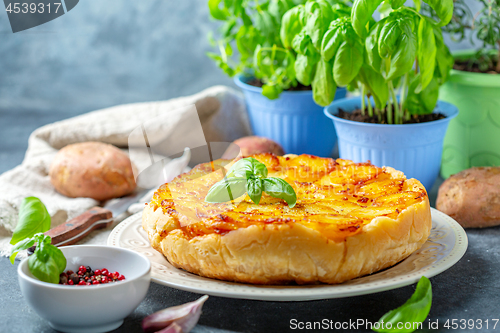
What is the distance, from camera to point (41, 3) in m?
1.67

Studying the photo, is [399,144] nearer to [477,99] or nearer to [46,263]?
[477,99]

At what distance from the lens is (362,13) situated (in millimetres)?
1800

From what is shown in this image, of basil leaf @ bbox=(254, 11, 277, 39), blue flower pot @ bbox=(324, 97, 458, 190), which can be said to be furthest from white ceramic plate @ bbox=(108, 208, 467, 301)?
basil leaf @ bbox=(254, 11, 277, 39)

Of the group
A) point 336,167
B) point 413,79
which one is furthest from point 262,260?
point 413,79

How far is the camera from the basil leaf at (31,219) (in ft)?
5.21

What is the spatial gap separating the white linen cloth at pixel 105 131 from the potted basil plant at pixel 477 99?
43.6 inches

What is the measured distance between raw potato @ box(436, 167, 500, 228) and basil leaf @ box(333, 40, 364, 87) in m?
0.61

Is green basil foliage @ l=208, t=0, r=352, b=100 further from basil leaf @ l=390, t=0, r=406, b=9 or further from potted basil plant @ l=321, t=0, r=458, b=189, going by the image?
basil leaf @ l=390, t=0, r=406, b=9

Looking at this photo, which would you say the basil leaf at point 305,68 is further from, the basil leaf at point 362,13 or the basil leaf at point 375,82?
the basil leaf at point 362,13

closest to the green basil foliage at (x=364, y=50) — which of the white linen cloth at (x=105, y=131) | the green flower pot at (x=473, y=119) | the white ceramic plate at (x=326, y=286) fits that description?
the green flower pot at (x=473, y=119)

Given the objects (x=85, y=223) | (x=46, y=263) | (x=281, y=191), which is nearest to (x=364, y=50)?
(x=281, y=191)

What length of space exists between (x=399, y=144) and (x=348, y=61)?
409 millimetres

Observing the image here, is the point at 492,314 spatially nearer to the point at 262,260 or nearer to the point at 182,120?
the point at 262,260

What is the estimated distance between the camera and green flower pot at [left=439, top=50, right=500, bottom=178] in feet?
7.50
